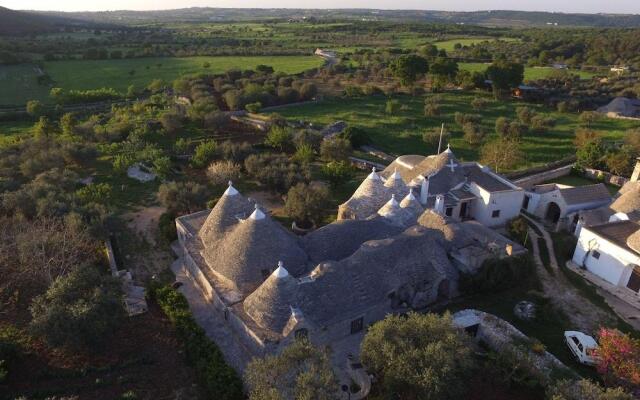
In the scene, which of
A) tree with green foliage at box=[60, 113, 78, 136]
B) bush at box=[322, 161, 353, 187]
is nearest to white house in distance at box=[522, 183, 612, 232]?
bush at box=[322, 161, 353, 187]

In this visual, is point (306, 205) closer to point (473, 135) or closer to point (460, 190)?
point (460, 190)

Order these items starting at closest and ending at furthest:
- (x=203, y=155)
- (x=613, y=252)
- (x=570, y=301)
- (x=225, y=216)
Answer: (x=570, y=301), (x=225, y=216), (x=613, y=252), (x=203, y=155)

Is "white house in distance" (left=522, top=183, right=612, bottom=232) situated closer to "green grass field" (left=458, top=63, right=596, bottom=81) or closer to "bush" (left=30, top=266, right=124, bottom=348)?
"bush" (left=30, top=266, right=124, bottom=348)

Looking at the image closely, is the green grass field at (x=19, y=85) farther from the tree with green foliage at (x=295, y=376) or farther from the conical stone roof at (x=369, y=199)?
the tree with green foliage at (x=295, y=376)

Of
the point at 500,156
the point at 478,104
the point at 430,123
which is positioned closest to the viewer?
the point at 500,156

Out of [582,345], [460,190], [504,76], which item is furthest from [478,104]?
[582,345]
